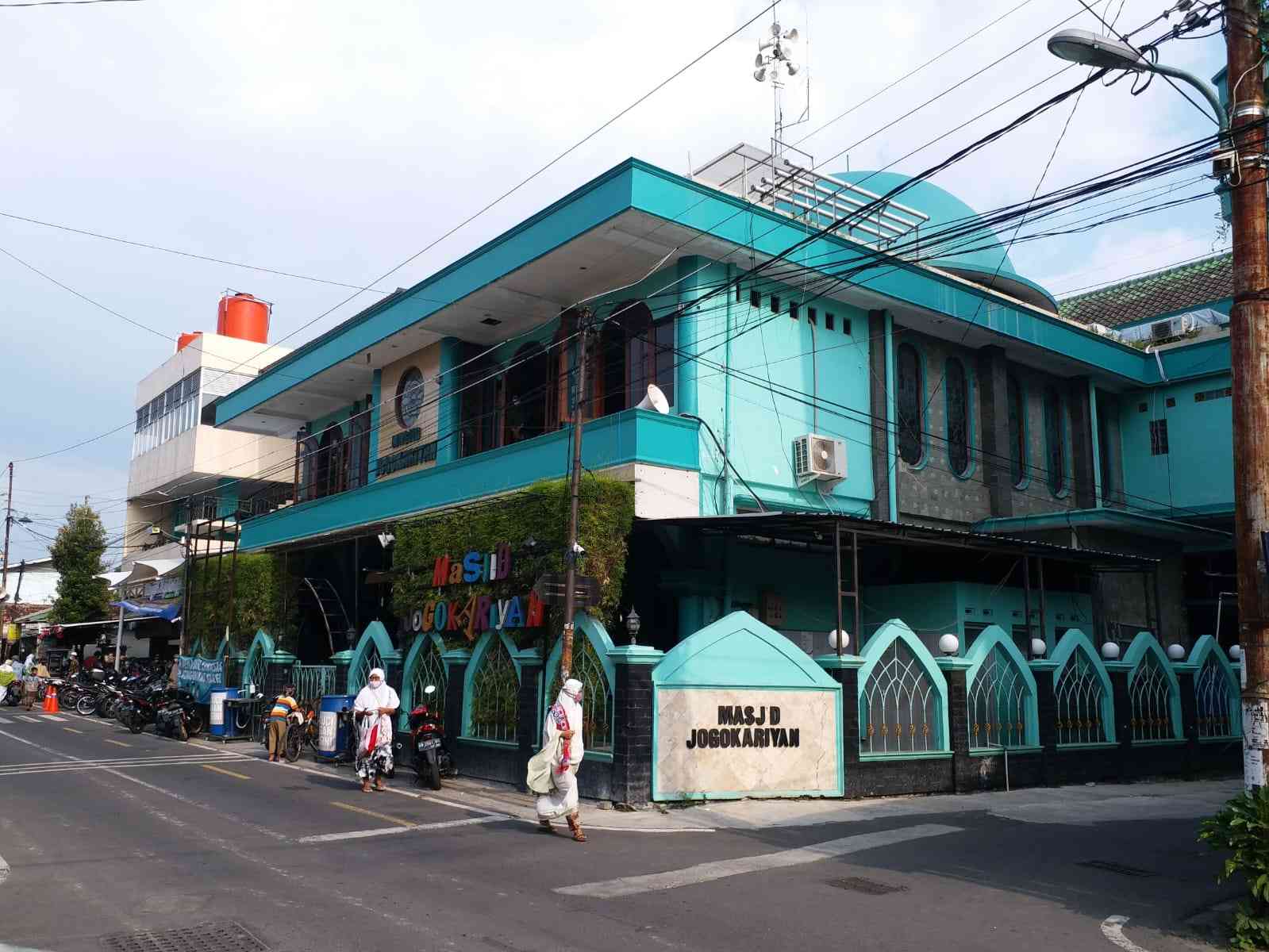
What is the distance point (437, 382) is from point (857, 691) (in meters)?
12.8

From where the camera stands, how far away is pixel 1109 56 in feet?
31.7

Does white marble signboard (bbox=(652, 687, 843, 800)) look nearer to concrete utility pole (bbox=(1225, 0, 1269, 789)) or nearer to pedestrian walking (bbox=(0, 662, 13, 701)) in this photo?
concrete utility pole (bbox=(1225, 0, 1269, 789))

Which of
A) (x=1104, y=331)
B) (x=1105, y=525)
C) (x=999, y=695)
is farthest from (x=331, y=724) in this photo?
(x=1104, y=331)

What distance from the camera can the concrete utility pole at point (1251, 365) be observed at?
8.45 meters

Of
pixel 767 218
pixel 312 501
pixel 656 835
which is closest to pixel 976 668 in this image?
pixel 656 835

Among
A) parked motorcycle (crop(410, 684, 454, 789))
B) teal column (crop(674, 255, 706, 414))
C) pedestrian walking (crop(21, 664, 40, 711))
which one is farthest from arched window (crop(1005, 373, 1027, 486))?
pedestrian walking (crop(21, 664, 40, 711))

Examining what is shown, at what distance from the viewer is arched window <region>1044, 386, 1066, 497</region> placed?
84.1 feet

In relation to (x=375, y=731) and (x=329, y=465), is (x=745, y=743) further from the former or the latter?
(x=329, y=465)

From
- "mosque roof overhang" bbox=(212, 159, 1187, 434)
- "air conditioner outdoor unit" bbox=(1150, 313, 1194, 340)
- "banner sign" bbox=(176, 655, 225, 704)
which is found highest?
"air conditioner outdoor unit" bbox=(1150, 313, 1194, 340)

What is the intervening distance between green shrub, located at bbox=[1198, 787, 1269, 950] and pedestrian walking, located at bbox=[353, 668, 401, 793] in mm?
10711

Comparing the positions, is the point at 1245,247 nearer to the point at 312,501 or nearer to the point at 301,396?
the point at 312,501

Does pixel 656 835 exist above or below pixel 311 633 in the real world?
below

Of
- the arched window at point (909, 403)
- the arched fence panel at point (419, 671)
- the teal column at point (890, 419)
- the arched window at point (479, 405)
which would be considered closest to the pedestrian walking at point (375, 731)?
the arched fence panel at point (419, 671)

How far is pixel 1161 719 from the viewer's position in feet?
64.8
